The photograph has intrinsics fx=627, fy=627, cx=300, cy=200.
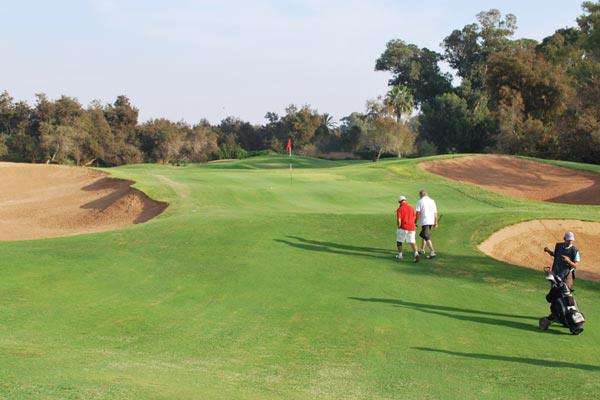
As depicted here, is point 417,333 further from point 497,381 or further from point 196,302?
point 196,302

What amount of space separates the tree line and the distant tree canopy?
12 cm

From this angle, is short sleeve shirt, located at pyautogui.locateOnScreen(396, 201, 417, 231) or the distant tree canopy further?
the distant tree canopy

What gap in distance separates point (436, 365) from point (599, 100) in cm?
4955

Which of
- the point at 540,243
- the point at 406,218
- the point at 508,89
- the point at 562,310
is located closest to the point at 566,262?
the point at 562,310

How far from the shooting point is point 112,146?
86.1 metres

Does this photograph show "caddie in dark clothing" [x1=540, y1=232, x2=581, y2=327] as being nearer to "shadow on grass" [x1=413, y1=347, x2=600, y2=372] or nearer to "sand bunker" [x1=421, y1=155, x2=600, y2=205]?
"shadow on grass" [x1=413, y1=347, x2=600, y2=372]

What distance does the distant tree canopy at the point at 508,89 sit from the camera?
176ft

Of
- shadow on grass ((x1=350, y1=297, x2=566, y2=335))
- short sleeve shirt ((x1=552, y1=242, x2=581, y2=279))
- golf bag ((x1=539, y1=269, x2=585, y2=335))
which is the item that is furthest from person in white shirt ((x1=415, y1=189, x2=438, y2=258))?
golf bag ((x1=539, y1=269, x2=585, y2=335))

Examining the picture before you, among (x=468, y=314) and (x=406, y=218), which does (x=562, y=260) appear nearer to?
(x=468, y=314)

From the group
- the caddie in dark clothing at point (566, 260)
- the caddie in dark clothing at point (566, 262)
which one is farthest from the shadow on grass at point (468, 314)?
the caddie in dark clothing at point (566, 260)

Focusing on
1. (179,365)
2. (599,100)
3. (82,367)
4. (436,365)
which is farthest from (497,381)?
(599,100)

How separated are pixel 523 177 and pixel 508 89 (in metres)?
29.3

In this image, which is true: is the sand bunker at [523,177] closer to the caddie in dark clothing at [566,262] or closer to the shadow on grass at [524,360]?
the caddie in dark clothing at [566,262]

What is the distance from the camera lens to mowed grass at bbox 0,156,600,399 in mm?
8219
